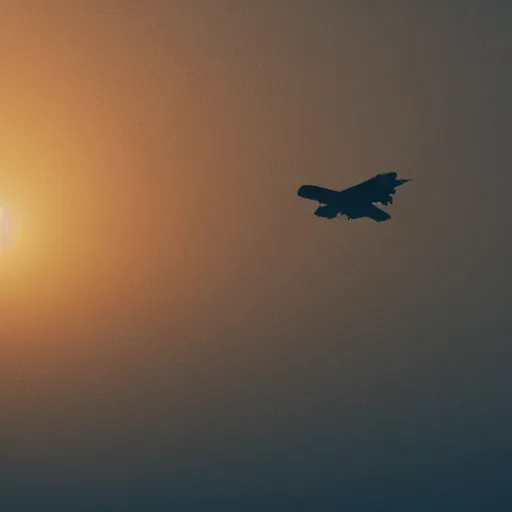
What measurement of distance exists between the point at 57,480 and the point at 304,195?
1414 cm

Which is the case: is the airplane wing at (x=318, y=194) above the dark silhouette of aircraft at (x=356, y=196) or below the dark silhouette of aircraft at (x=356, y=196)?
above

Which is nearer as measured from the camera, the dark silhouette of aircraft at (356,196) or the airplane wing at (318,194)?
the dark silhouette of aircraft at (356,196)

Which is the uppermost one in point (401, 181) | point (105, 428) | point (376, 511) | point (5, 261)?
point (5, 261)

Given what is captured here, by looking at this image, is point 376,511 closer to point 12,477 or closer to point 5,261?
point 12,477

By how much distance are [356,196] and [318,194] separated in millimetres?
879

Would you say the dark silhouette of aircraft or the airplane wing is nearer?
the dark silhouette of aircraft

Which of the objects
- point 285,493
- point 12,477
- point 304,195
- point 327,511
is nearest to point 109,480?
point 12,477

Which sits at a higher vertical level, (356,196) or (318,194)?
(318,194)

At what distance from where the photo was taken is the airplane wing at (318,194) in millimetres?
15383

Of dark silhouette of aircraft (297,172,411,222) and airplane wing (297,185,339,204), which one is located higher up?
airplane wing (297,185,339,204)

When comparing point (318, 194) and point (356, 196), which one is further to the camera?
point (318, 194)

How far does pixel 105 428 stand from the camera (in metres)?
22.5

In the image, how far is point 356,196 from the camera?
15273 millimetres

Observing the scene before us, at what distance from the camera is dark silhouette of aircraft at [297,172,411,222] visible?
14922 mm
